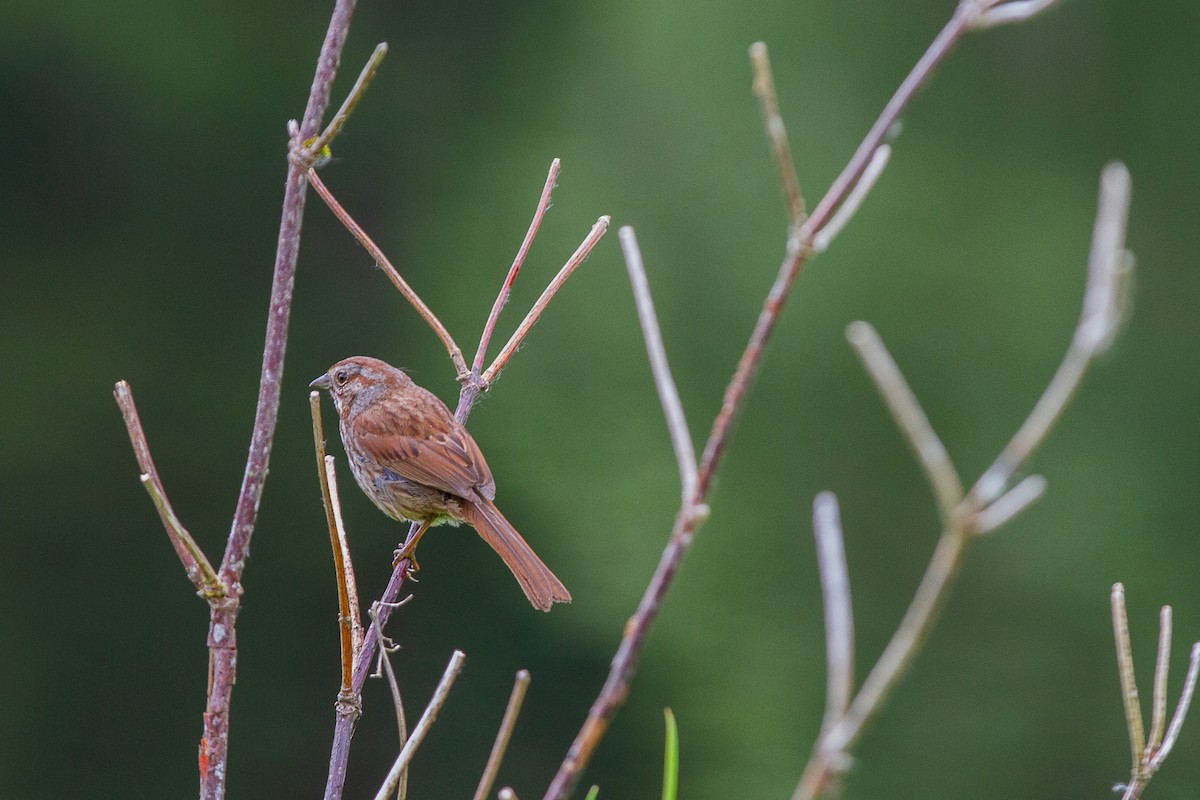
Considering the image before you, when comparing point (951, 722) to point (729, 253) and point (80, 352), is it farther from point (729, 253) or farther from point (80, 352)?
point (80, 352)

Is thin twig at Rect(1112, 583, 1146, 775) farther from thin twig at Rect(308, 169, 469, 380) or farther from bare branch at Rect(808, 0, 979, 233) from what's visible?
thin twig at Rect(308, 169, 469, 380)

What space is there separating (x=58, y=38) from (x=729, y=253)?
196 inches

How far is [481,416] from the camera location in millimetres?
10742

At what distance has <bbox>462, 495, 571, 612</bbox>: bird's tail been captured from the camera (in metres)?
3.04

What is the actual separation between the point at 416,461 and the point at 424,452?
0.04 m

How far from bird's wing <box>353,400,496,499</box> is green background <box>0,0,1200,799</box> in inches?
233

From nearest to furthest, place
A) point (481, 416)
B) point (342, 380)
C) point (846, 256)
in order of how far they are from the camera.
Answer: point (342, 380), point (846, 256), point (481, 416)

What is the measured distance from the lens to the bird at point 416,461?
335 centimetres

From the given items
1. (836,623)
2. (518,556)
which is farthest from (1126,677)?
(518,556)

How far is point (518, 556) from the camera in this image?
127 inches

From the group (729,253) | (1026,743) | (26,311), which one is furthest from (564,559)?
(26,311)

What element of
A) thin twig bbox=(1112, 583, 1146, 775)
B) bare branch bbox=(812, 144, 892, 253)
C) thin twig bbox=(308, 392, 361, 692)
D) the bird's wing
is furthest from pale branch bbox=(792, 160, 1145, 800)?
the bird's wing

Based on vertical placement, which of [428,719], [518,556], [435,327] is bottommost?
[518,556]

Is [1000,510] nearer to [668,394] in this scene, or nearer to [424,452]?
[668,394]
